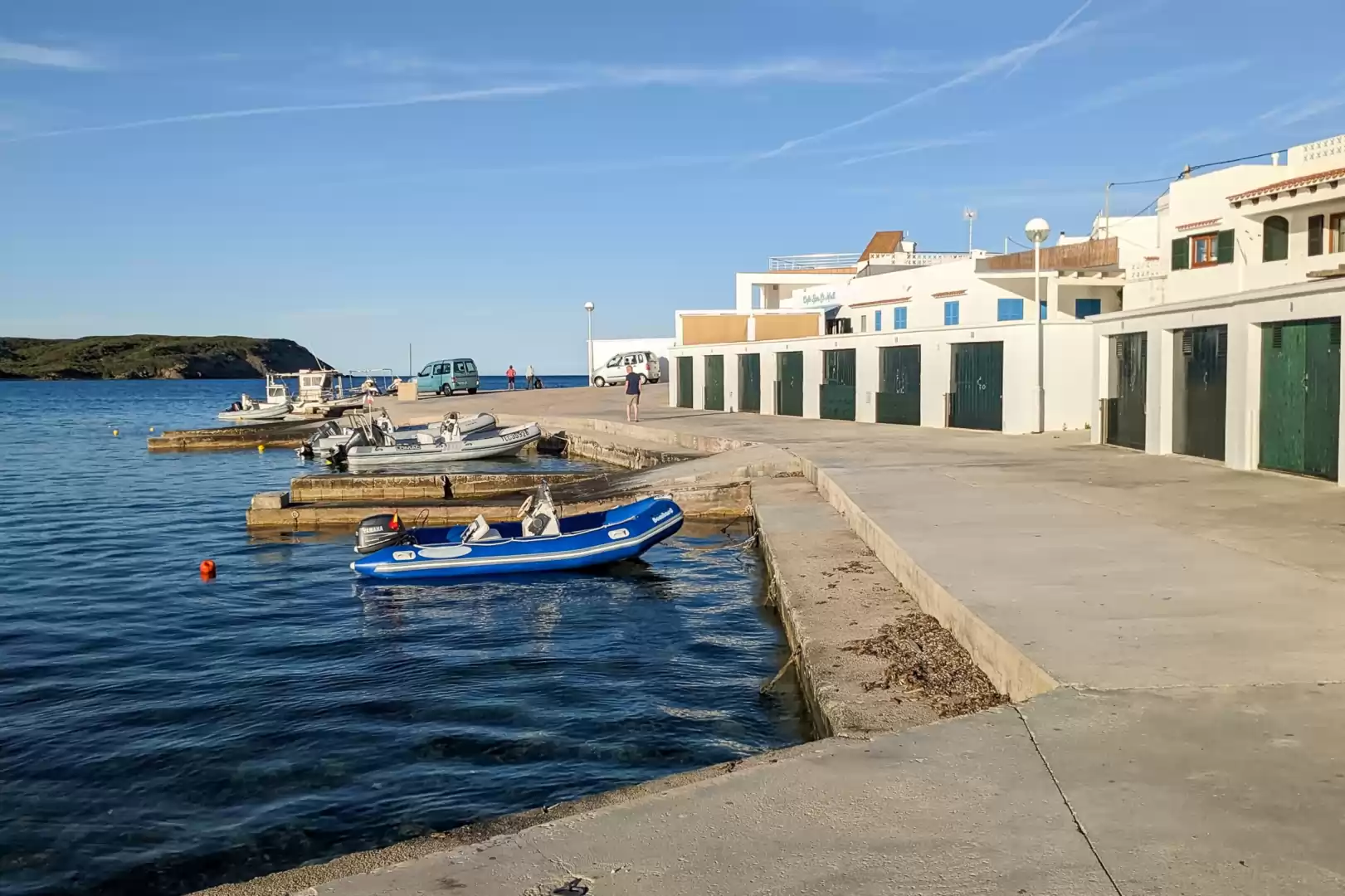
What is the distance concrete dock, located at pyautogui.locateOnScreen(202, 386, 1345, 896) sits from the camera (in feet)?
14.2

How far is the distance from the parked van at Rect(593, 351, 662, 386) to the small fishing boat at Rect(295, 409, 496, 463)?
82.4 feet

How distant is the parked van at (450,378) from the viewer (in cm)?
5956

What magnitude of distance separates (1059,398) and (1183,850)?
22.7m

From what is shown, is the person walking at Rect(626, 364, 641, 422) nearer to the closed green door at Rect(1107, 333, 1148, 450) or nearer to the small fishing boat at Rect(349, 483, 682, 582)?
the closed green door at Rect(1107, 333, 1148, 450)

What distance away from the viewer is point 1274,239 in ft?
107

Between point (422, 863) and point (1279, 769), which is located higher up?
point (1279, 769)

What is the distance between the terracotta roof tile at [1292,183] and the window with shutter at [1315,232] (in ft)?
4.20

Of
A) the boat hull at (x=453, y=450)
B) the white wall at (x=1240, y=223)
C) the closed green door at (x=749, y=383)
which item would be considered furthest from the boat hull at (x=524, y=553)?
the closed green door at (x=749, y=383)

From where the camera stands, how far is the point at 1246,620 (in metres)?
7.47

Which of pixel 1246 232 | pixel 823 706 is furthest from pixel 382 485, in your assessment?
pixel 1246 232

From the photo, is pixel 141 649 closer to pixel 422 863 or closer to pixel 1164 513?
pixel 422 863

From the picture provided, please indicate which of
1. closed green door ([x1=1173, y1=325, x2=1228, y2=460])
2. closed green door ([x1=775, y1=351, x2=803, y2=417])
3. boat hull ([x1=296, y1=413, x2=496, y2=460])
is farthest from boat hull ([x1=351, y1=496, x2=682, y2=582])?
closed green door ([x1=775, y1=351, x2=803, y2=417])

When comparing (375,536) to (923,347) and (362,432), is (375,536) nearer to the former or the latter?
(923,347)

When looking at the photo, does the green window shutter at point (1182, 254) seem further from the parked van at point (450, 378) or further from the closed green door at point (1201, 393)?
the parked van at point (450, 378)
